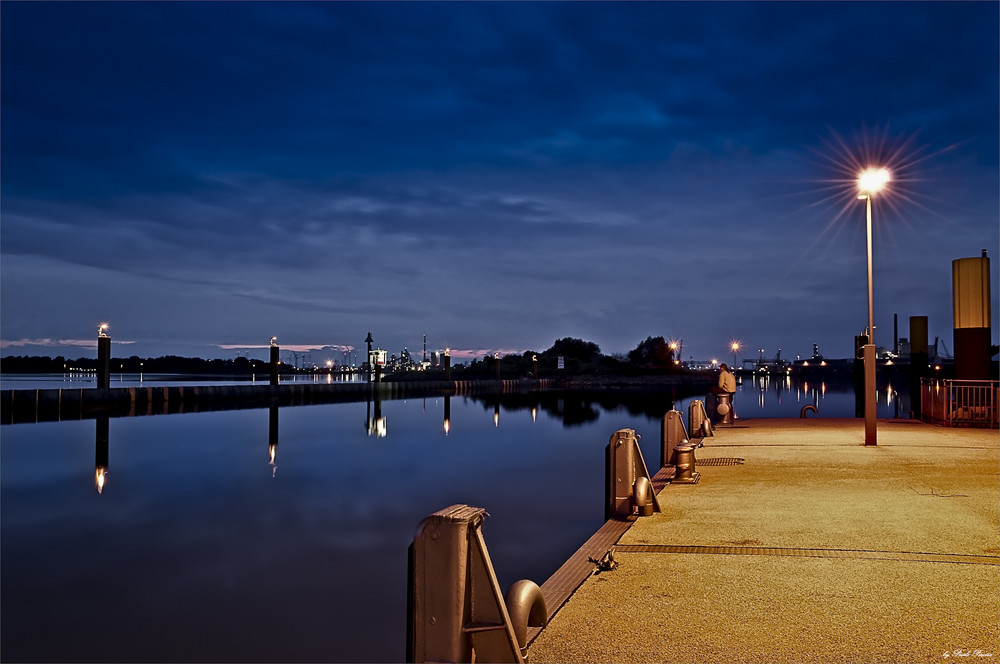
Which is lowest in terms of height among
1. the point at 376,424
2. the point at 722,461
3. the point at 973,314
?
the point at 376,424

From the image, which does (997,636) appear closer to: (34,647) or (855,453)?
(34,647)

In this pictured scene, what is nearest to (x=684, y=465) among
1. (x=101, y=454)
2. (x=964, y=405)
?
(x=964, y=405)

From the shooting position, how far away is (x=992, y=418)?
67.5 feet

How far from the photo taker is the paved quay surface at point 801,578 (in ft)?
14.7

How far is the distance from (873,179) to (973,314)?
1138cm

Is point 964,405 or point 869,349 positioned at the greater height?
point 869,349

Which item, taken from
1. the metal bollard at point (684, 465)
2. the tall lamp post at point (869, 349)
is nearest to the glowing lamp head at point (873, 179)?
the tall lamp post at point (869, 349)

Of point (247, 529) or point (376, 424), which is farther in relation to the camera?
point (376, 424)

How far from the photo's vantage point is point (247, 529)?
14.5 metres

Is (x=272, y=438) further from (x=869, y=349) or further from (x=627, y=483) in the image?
(x=627, y=483)

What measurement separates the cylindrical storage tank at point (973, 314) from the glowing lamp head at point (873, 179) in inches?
410

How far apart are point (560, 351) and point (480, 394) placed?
98.5 meters

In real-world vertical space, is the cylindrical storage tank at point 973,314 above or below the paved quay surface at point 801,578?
above

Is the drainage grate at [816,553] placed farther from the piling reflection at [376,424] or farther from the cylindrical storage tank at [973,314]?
the piling reflection at [376,424]
